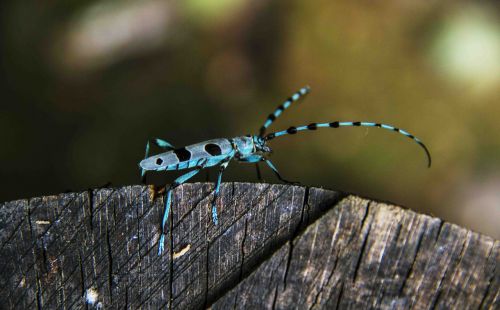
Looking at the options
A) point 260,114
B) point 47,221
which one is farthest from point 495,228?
point 47,221

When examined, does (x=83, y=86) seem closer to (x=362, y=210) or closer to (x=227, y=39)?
(x=227, y=39)

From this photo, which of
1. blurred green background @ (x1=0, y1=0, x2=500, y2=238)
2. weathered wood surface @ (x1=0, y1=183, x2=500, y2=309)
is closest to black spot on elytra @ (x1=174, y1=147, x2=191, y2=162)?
weathered wood surface @ (x1=0, y1=183, x2=500, y2=309)

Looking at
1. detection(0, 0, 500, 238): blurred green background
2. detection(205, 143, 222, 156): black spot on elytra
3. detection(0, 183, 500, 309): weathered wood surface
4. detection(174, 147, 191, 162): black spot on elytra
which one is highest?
detection(0, 0, 500, 238): blurred green background

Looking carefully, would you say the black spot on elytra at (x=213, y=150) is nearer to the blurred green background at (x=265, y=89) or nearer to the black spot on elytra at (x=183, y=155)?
the black spot on elytra at (x=183, y=155)

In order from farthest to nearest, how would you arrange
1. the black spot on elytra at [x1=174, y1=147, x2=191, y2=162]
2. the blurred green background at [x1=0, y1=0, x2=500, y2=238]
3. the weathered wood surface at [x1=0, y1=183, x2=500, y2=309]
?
the blurred green background at [x1=0, y1=0, x2=500, y2=238]
the black spot on elytra at [x1=174, y1=147, x2=191, y2=162]
the weathered wood surface at [x1=0, y1=183, x2=500, y2=309]

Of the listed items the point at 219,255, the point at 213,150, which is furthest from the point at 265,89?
the point at 219,255

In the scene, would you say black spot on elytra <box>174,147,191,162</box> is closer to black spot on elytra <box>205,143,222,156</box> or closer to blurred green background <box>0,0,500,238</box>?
black spot on elytra <box>205,143,222,156</box>
